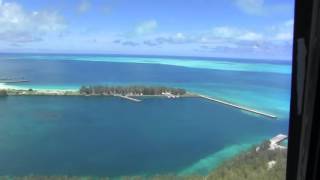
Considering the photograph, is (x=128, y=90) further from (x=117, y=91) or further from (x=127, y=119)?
(x=127, y=119)

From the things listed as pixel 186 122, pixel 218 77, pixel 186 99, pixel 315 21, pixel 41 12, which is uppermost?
pixel 41 12

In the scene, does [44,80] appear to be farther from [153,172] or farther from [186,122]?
[186,122]

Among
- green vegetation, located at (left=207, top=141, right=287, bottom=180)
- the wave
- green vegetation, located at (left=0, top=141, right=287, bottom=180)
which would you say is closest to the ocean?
the wave

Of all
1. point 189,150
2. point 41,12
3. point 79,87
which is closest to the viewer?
point 79,87

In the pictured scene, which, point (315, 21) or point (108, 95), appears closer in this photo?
point (315, 21)

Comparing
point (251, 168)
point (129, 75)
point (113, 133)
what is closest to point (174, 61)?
point (129, 75)

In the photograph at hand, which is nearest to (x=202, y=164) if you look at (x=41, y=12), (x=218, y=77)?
(x=218, y=77)

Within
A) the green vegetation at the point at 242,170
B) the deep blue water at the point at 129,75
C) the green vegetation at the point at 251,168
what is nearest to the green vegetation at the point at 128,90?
the deep blue water at the point at 129,75
